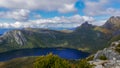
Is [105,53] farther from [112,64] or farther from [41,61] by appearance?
[41,61]

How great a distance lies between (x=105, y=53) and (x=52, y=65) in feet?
166

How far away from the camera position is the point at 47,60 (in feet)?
173

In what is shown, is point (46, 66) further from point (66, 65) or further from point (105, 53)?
point (105, 53)

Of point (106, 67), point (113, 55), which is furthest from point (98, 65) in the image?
point (113, 55)

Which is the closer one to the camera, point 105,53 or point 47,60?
point 47,60

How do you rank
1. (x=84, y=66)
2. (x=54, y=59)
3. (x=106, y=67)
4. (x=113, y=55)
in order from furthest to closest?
1. (x=113, y=55)
2. (x=106, y=67)
3. (x=54, y=59)
4. (x=84, y=66)

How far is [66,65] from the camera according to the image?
171 feet

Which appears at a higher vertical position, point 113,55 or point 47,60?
point 47,60

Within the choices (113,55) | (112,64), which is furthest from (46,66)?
(113,55)

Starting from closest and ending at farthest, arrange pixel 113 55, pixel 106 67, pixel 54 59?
pixel 54 59 → pixel 106 67 → pixel 113 55

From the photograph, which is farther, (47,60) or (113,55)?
(113,55)

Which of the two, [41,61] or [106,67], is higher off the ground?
[41,61]

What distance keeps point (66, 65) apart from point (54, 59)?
3626 mm

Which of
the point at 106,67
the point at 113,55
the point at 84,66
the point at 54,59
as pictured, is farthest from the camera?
the point at 113,55
